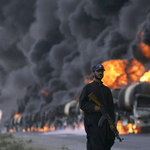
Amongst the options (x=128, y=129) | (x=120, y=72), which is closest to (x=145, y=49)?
(x=120, y=72)

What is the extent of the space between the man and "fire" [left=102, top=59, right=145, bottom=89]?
Answer: 4307cm

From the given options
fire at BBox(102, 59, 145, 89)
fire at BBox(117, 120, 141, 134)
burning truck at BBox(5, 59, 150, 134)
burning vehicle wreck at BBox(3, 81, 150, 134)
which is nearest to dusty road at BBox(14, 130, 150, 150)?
burning vehicle wreck at BBox(3, 81, 150, 134)

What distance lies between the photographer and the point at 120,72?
167ft

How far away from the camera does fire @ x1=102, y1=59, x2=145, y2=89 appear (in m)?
49.6

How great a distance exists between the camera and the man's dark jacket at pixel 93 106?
5.65 m

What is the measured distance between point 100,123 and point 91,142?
37 centimetres

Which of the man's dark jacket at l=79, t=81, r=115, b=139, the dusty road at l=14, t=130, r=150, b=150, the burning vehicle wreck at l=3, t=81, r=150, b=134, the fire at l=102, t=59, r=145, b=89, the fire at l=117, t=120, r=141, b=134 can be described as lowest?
the dusty road at l=14, t=130, r=150, b=150

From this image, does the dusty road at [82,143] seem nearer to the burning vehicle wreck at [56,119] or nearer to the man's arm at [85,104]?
the man's arm at [85,104]

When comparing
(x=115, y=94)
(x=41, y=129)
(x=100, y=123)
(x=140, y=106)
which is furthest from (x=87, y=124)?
(x=41, y=129)

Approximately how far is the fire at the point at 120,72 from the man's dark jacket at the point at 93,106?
141 feet

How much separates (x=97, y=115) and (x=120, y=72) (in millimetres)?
45592

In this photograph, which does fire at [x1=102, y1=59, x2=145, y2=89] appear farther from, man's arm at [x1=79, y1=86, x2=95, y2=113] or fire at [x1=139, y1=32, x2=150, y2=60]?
man's arm at [x1=79, y1=86, x2=95, y2=113]

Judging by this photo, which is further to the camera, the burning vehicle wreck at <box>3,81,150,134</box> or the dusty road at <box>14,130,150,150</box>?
the burning vehicle wreck at <box>3,81,150,134</box>

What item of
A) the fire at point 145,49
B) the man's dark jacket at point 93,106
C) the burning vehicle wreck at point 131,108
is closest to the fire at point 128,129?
the burning vehicle wreck at point 131,108
